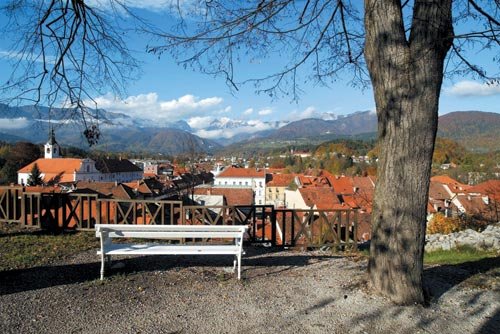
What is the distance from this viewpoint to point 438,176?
57.2 meters

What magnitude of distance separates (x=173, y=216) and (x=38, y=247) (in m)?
2.89

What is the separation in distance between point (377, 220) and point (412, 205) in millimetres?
426

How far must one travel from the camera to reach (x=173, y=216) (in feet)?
32.2

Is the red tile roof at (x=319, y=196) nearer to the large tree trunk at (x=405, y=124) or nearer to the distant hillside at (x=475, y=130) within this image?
the large tree trunk at (x=405, y=124)

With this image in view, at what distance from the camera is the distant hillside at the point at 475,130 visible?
Result: 3272 inches

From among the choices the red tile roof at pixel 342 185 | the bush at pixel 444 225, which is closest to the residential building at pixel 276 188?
the red tile roof at pixel 342 185

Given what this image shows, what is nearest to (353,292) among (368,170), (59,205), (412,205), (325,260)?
(412,205)

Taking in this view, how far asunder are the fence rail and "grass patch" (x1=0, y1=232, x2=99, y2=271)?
799 mm

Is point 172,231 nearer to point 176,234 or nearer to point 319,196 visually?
point 176,234

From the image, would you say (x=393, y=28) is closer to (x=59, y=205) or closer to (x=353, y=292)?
(x=353, y=292)

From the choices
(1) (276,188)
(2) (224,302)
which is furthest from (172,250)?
(1) (276,188)

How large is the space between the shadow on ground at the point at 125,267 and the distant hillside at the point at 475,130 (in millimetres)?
80771

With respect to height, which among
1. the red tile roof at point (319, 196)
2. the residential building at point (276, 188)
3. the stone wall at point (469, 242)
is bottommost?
the residential building at point (276, 188)

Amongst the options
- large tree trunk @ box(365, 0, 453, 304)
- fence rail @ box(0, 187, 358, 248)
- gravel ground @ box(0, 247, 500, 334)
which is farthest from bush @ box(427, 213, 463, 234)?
large tree trunk @ box(365, 0, 453, 304)
